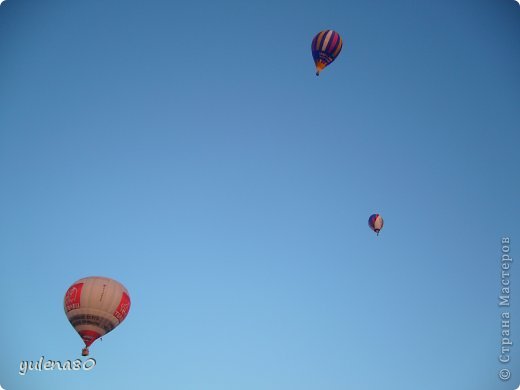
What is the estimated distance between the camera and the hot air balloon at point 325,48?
37.7m

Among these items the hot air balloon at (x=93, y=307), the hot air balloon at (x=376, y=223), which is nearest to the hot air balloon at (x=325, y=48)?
the hot air balloon at (x=376, y=223)

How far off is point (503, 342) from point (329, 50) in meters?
21.4

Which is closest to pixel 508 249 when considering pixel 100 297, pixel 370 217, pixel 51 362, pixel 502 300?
pixel 502 300

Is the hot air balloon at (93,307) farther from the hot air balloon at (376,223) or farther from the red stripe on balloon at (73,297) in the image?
the hot air balloon at (376,223)

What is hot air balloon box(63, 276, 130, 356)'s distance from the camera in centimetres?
3005

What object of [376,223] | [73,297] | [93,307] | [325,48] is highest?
[325,48]

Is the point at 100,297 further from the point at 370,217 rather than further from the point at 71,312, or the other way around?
the point at 370,217

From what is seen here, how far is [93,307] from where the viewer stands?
30.2 metres

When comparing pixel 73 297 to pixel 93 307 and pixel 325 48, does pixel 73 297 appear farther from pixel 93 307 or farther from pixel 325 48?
pixel 325 48

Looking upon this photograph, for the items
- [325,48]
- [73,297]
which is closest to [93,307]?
[73,297]

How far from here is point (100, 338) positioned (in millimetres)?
30562

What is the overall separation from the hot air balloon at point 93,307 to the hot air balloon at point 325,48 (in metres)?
19.4

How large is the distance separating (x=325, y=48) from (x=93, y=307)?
73.0 ft

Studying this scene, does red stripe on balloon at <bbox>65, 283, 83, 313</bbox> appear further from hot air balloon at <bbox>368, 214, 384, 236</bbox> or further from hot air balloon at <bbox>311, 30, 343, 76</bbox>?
hot air balloon at <bbox>368, 214, 384, 236</bbox>
